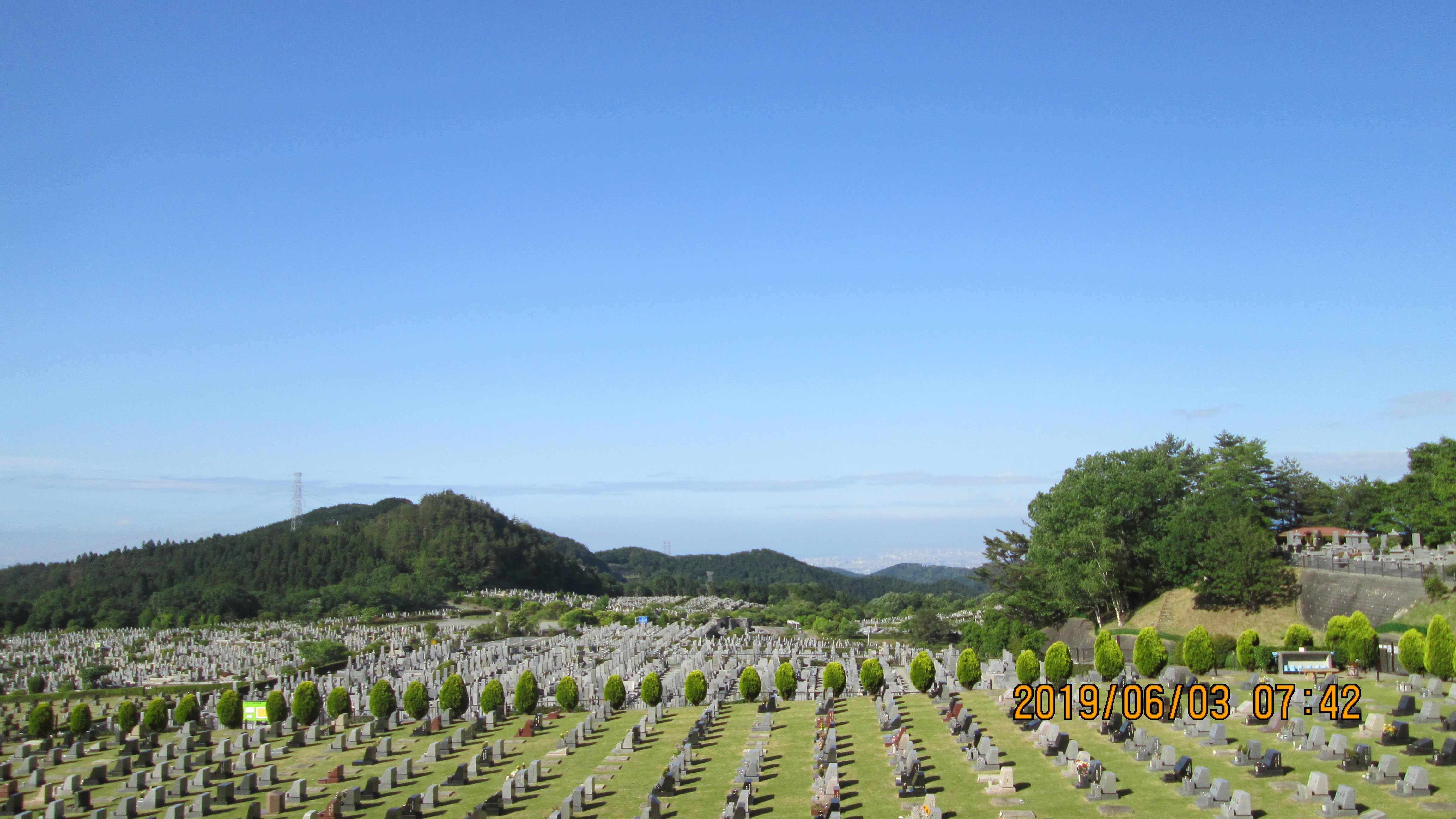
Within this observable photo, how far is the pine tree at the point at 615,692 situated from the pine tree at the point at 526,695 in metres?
2.31

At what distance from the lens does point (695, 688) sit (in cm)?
3281

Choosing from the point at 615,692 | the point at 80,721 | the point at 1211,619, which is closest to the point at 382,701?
the point at 615,692

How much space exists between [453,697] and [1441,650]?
27608 mm

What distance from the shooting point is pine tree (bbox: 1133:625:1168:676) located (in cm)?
2908

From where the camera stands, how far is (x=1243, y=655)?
29.3 meters

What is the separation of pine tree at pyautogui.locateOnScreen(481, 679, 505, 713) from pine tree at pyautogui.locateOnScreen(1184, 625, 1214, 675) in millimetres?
21262

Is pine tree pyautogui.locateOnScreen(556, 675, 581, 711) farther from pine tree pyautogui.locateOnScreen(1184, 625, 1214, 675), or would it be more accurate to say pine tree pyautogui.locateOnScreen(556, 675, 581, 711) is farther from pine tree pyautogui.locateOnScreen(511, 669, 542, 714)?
pine tree pyautogui.locateOnScreen(1184, 625, 1214, 675)

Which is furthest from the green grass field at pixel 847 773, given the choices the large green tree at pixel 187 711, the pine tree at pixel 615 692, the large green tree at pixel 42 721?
the large green tree at pixel 42 721

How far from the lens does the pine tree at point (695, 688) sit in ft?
108

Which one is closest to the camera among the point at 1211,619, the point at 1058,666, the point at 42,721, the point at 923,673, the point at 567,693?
the point at 1058,666

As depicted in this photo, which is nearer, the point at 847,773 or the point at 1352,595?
the point at 847,773

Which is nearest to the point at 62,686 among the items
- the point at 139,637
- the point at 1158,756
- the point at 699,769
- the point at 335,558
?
the point at 139,637
